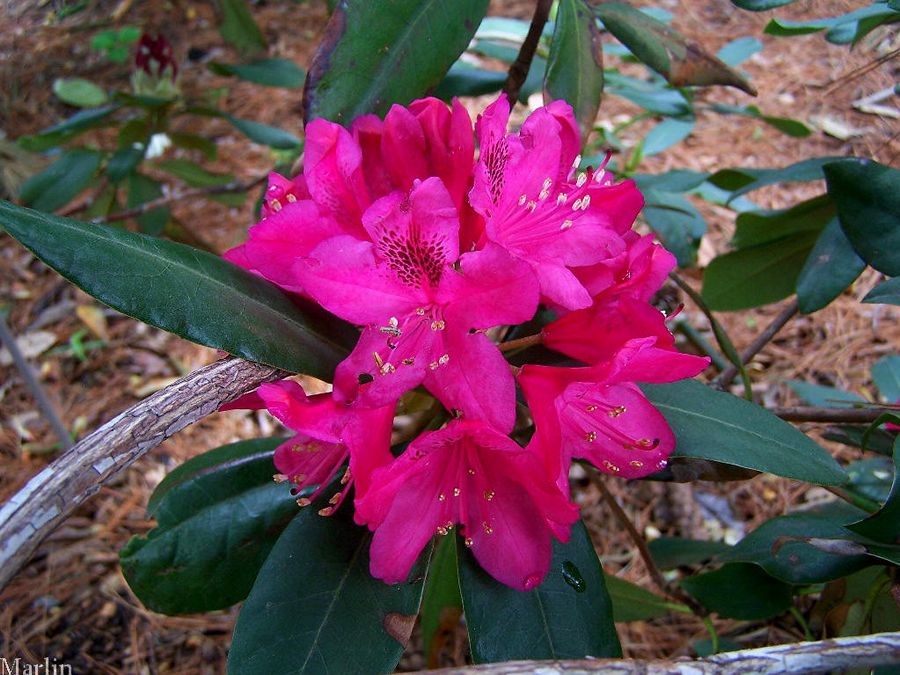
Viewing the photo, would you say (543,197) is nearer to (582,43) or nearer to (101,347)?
(582,43)

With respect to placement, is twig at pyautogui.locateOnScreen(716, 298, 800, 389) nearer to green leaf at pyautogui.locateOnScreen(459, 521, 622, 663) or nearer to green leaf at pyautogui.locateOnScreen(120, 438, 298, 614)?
green leaf at pyautogui.locateOnScreen(459, 521, 622, 663)

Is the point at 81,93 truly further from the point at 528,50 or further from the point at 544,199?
the point at 544,199

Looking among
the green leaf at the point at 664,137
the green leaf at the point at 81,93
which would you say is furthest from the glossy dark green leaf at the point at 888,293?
the green leaf at the point at 81,93

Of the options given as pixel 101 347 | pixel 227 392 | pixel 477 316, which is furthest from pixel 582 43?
pixel 101 347

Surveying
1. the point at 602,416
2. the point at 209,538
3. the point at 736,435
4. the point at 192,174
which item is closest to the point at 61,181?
the point at 192,174

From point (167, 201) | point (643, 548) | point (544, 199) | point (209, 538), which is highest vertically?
point (544, 199)

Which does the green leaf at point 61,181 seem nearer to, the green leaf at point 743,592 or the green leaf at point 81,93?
the green leaf at point 81,93
